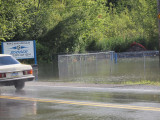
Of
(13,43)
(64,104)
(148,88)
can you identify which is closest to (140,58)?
(13,43)

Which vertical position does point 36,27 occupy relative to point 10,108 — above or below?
above

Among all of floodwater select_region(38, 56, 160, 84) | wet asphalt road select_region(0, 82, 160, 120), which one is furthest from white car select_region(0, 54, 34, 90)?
floodwater select_region(38, 56, 160, 84)

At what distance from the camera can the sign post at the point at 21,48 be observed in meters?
23.3

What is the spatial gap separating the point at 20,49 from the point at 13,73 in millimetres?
8303

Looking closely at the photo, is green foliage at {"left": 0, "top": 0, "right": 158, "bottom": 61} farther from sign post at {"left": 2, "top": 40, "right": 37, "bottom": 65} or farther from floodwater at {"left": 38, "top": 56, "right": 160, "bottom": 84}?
sign post at {"left": 2, "top": 40, "right": 37, "bottom": 65}

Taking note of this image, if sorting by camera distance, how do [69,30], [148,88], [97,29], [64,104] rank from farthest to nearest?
[97,29] < [69,30] < [148,88] < [64,104]

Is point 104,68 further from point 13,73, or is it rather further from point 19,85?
point 13,73

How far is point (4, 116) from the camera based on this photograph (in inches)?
376

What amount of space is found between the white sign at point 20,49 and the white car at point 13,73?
23.3ft

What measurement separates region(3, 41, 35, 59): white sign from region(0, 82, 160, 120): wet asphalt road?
318 inches

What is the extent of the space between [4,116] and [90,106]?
2602mm

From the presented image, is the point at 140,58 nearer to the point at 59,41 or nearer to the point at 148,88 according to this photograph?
the point at 59,41

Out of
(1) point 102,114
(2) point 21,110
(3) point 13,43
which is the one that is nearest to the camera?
(1) point 102,114

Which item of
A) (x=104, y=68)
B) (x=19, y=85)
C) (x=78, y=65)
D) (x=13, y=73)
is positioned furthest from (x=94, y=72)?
(x=13, y=73)
